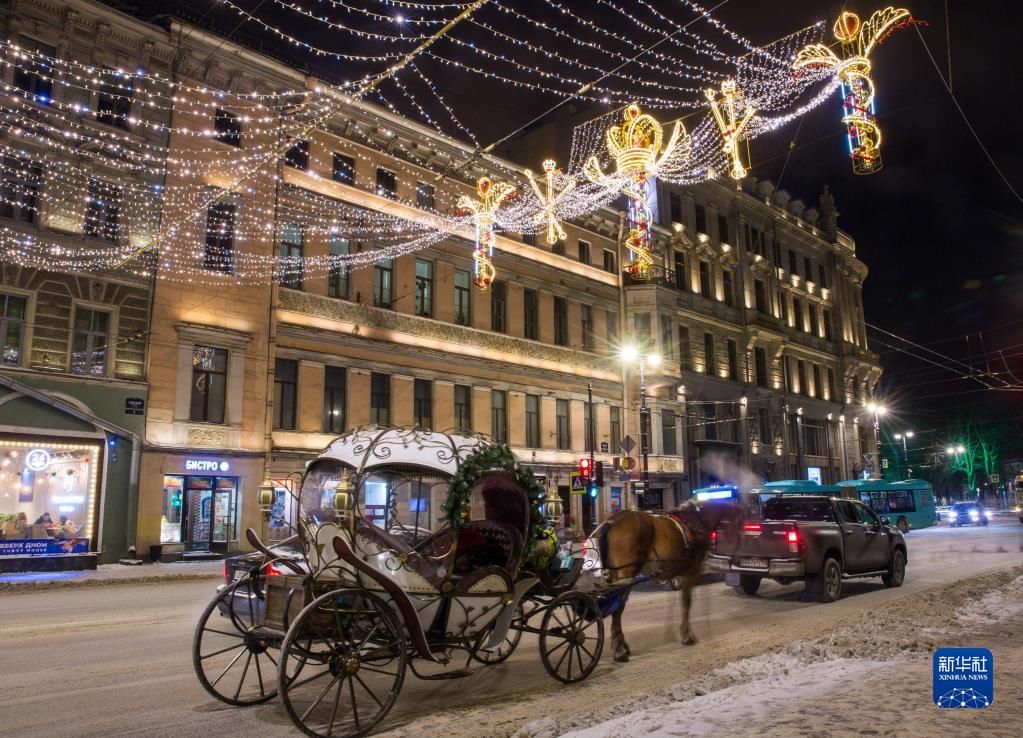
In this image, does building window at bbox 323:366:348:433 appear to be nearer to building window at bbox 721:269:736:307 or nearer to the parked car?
building window at bbox 721:269:736:307

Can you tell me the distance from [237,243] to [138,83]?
5.49m

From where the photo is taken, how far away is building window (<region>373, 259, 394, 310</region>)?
2909 cm

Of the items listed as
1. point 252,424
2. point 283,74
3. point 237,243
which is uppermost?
point 283,74

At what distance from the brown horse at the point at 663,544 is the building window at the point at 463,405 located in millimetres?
20609

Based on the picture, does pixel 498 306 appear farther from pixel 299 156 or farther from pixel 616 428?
pixel 299 156

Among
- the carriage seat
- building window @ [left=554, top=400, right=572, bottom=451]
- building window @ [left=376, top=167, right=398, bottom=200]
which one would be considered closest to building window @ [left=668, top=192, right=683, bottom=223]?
building window @ [left=554, top=400, right=572, bottom=451]

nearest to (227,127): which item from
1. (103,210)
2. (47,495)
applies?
(103,210)

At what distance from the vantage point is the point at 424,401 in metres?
30.2

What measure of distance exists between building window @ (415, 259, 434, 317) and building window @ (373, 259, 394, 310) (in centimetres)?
116

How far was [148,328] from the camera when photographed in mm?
23094

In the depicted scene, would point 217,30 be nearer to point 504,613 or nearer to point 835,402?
point 504,613

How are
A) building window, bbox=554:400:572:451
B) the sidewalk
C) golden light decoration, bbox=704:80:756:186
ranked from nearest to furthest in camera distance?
golden light decoration, bbox=704:80:756:186, the sidewalk, building window, bbox=554:400:572:451

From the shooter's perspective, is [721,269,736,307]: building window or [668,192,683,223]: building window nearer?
[668,192,683,223]: building window

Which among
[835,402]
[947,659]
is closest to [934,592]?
[947,659]
